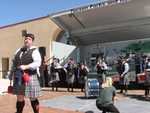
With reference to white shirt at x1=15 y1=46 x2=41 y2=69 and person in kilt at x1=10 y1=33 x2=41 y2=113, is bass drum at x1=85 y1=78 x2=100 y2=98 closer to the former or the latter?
person in kilt at x1=10 y1=33 x2=41 y2=113

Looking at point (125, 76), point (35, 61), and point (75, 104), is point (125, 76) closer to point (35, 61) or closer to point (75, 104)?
point (75, 104)

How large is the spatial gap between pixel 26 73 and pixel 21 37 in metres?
18.8

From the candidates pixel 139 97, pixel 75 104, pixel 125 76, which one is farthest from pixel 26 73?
pixel 125 76

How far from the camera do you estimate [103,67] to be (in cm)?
1559

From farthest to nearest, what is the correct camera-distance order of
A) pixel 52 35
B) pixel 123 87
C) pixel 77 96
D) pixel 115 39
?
pixel 52 35, pixel 115 39, pixel 123 87, pixel 77 96

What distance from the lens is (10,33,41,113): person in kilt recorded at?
7.75 metres

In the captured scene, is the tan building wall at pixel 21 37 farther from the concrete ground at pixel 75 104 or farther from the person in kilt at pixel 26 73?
the person in kilt at pixel 26 73

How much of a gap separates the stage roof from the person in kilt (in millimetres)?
7620

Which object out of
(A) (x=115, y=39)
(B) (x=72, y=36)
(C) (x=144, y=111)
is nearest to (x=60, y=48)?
(B) (x=72, y=36)

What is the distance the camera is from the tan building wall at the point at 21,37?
78.7 ft

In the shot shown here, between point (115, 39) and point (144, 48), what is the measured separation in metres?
1.48

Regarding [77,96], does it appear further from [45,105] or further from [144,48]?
[144,48]

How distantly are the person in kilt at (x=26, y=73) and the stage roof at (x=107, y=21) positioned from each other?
7.62m

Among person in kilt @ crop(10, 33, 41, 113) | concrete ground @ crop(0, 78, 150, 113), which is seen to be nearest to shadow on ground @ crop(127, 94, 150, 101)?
concrete ground @ crop(0, 78, 150, 113)
